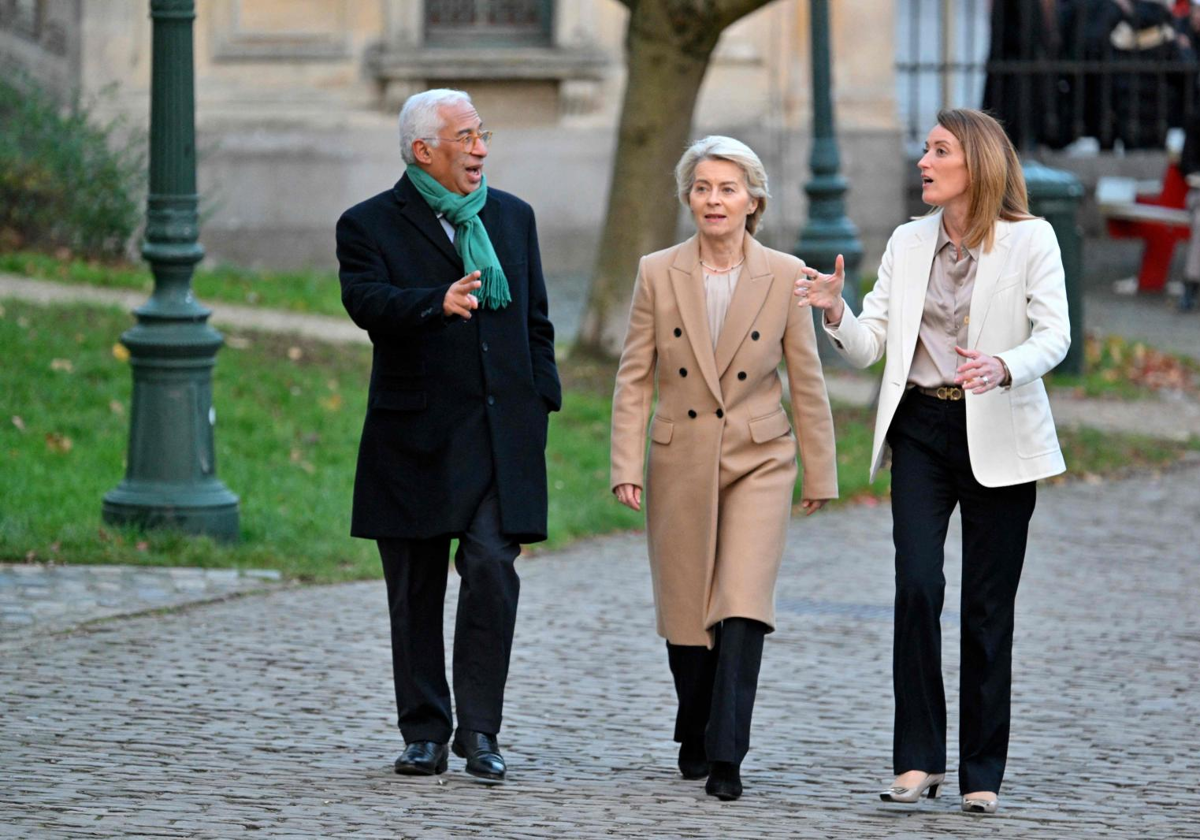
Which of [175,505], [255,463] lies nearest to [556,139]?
[255,463]

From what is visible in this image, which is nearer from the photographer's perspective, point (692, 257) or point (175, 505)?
point (692, 257)

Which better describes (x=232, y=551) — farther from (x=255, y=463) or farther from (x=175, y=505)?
(x=255, y=463)

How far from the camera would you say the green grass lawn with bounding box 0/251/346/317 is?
15672mm

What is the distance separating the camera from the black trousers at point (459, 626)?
6.04 metres

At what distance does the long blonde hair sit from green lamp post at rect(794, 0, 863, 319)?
961cm

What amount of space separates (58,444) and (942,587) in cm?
633

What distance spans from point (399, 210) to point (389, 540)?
3.14ft

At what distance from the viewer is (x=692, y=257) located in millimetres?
6059

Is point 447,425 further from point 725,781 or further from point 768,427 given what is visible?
point 725,781

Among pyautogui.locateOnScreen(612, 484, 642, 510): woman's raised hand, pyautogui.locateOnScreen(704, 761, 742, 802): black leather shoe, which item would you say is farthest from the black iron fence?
pyautogui.locateOnScreen(704, 761, 742, 802): black leather shoe

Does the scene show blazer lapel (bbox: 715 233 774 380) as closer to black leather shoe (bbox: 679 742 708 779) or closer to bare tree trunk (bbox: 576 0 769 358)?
black leather shoe (bbox: 679 742 708 779)

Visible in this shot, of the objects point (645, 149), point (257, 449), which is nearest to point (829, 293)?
point (257, 449)

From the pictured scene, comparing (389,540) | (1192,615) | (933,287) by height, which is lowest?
(1192,615)

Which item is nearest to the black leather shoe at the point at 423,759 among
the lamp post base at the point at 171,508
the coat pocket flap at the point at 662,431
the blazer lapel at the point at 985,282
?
the coat pocket flap at the point at 662,431
